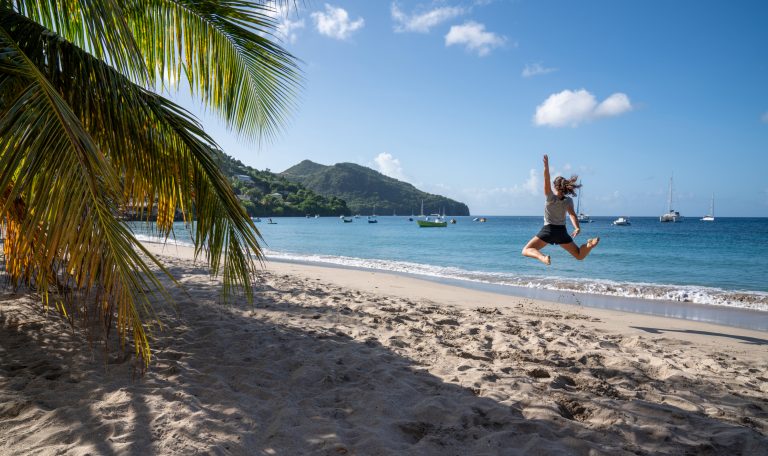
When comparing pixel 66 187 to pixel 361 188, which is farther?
pixel 361 188

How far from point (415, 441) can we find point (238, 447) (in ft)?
3.68

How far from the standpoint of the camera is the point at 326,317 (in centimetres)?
595

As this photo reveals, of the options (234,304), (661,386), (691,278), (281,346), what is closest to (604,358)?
(661,386)

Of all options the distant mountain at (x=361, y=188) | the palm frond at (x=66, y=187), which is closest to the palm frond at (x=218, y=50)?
the palm frond at (x=66, y=187)

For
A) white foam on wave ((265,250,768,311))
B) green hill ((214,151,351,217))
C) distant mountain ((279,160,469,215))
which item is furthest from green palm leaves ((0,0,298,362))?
distant mountain ((279,160,469,215))

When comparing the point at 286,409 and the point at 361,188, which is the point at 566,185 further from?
the point at 361,188

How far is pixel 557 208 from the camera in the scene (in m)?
6.63

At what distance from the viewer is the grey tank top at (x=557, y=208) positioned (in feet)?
21.6

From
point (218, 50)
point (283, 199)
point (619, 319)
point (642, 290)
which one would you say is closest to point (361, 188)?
point (283, 199)

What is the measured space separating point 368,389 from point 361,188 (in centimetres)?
13109

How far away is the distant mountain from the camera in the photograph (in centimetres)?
12794

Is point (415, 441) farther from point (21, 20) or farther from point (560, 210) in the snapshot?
point (560, 210)

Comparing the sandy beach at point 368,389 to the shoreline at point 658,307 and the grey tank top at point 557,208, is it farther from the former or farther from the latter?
the shoreline at point 658,307

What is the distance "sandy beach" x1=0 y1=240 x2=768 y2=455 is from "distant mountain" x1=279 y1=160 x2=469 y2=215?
120 metres
